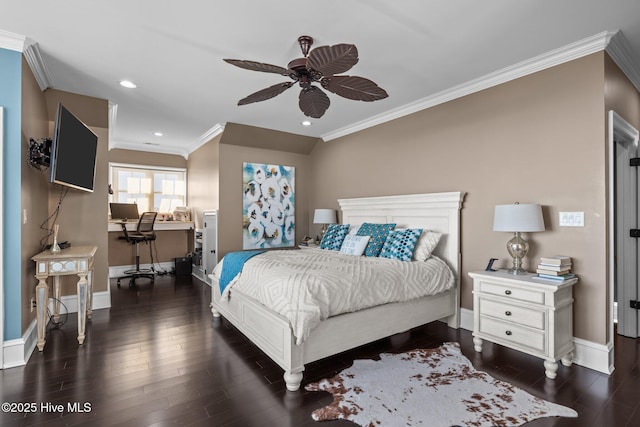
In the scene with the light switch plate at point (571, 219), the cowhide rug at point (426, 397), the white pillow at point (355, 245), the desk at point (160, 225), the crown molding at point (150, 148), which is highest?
the crown molding at point (150, 148)

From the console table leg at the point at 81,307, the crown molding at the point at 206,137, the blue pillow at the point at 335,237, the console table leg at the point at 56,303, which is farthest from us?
the crown molding at the point at 206,137

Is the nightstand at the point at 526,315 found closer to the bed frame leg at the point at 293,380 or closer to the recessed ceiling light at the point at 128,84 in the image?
the bed frame leg at the point at 293,380

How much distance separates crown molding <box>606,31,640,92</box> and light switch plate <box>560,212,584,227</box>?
1.39 meters

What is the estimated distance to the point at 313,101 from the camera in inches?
107

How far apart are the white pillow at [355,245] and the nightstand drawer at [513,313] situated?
56.3 inches

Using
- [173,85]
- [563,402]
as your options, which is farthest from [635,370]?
[173,85]

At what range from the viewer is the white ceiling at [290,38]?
2.22 m

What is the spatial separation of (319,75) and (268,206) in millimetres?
3591

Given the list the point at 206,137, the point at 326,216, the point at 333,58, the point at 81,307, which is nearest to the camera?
the point at 333,58

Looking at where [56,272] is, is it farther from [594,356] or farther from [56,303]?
[594,356]

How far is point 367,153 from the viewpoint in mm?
4945

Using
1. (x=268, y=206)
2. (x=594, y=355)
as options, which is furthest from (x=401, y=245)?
(x=268, y=206)

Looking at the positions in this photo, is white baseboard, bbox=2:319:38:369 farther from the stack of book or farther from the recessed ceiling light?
the stack of book


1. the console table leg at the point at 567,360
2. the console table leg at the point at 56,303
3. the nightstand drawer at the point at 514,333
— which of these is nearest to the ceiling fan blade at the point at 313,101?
the nightstand drawer at the point at 514,333
